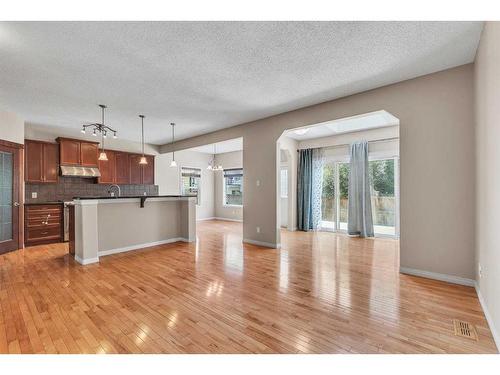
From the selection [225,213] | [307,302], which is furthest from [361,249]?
[225,213]

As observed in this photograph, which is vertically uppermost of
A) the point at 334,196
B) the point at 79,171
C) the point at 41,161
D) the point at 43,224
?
the point at 41,161

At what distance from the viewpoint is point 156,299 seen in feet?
8.68

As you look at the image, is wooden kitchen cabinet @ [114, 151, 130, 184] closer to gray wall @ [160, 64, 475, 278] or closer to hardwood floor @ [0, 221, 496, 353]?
hardwood floor @ [0, 221, 496, 353]

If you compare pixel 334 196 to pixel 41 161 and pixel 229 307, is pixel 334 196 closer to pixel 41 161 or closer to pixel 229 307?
pixel 229 307

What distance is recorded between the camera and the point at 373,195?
20.2ft

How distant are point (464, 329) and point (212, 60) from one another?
364 centimetres

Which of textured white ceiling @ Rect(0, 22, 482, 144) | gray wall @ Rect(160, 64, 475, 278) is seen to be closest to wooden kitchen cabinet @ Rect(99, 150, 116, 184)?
textured white ceiling @ Rect(0, 22, 482, 144)

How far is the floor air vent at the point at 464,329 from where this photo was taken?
1.97 metres

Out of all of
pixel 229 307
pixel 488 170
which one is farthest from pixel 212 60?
pixel 488 170

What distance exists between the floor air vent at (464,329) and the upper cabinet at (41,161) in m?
7.70

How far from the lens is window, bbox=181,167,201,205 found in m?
9.21

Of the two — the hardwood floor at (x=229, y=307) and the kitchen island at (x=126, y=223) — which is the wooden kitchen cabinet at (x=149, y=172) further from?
the hardwood floor at (x=229, y=307)
